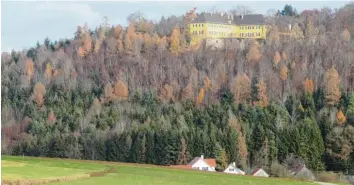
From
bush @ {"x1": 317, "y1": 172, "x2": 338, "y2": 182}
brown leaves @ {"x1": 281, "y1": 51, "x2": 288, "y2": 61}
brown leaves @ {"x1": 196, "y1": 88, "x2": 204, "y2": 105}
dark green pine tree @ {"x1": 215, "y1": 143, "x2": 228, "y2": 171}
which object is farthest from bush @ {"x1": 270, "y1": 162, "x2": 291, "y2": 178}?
brown leaves @ {"x1": 281, "y1": 51, "x2": 288, "y2": 61}

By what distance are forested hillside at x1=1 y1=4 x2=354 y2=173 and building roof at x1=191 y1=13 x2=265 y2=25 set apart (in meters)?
3.63

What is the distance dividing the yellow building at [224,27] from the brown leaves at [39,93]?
1087 inches

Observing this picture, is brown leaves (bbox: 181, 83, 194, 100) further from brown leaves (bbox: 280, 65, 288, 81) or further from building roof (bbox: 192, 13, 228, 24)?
building roof (bbox: 192, 13, 228, 24)

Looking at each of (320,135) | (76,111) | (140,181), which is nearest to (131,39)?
(76,111)

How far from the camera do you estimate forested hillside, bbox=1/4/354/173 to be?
60.2 m

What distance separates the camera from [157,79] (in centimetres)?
8856

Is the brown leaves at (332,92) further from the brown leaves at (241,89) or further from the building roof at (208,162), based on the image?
the building roof at (208,162)

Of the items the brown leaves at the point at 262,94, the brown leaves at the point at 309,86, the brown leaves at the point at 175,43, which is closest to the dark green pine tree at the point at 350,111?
the brown leaves at the point at 309,86

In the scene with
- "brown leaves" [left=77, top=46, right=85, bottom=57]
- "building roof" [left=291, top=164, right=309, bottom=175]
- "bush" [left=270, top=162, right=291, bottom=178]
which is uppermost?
"brown leaves" [left=77, top=46, right=85, bottom=57]

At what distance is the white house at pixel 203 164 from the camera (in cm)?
5359

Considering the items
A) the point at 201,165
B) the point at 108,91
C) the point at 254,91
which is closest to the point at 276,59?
the point at 254,91

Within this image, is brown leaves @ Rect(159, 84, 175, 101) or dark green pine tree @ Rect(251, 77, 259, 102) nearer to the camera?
dark green pine tree @ Rect(251, 77, 259, 102)

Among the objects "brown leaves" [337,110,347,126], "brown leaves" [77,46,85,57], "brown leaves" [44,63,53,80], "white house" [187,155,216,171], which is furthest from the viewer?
"brown leaves" [77,46,85,57]

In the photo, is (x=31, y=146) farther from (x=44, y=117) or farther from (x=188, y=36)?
(x=188, y=36)
